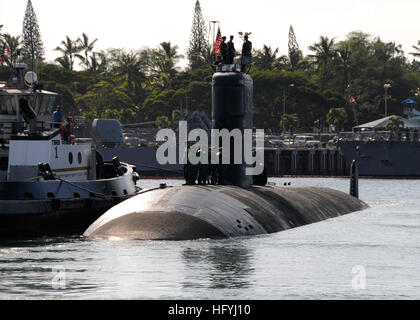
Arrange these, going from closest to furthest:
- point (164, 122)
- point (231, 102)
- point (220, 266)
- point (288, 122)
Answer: point (220, 266) < point (231, 102) < point (288, 122) < point (164, 122)

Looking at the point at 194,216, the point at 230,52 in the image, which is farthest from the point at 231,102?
the point at 194,216

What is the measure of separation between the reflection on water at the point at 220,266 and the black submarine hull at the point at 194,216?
121 centimetres

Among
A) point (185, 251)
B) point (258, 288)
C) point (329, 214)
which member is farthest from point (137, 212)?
point (329, 214)

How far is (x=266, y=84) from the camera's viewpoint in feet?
545

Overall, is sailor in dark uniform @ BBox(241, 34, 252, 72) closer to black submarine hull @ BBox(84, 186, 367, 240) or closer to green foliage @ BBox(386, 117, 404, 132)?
black submarine hull @ BBox(84, 186, 367, 240)

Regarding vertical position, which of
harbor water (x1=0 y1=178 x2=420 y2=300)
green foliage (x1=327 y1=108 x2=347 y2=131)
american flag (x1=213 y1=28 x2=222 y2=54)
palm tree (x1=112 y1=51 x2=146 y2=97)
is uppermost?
palm tree (x1=112 y1=51 x2=146 y2=97)

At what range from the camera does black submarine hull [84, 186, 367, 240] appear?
29031 millimetres

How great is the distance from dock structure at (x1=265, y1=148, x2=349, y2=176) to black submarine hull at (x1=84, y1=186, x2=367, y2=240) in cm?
10123

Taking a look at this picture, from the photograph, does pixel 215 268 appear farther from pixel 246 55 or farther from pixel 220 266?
pixel 246 55

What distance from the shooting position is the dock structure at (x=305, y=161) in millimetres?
137375

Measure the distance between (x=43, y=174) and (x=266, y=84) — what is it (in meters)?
132

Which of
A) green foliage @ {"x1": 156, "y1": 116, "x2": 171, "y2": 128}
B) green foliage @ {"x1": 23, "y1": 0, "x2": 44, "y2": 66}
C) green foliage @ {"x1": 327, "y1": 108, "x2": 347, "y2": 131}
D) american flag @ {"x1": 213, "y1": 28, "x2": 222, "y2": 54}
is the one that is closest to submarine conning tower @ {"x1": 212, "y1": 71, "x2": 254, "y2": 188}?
american flag @ {"x1": 213, "y1": 28, "x2": 222, "y2": 54}
